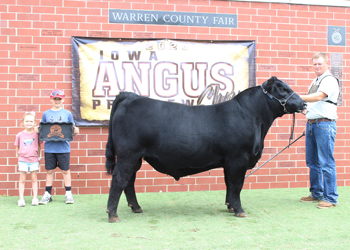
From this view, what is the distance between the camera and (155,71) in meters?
5.18

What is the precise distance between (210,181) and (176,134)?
6.56 ft

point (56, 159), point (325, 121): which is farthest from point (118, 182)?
point (325, 121)

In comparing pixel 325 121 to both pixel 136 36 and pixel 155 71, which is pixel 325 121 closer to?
pixel 155 71

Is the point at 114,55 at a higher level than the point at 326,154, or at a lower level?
A: higher

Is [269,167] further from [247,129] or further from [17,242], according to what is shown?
[17,242]

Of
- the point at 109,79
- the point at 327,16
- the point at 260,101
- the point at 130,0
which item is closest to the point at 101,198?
the point at 109,79

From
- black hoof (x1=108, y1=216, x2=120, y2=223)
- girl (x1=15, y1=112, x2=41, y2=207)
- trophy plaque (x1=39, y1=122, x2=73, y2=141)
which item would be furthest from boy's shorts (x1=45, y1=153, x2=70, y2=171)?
black hoof (x1=108, y1=216, x2=120, y2=223)

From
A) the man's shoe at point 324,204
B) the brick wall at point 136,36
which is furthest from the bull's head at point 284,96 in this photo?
the brick wall at point 136,36

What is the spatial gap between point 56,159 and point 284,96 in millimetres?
3274

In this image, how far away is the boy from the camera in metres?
4.46

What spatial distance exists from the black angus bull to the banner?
1.38 m

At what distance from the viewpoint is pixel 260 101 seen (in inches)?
155

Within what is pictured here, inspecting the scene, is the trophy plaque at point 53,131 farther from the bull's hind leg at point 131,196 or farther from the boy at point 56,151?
the bull's hind leg at point 131,196

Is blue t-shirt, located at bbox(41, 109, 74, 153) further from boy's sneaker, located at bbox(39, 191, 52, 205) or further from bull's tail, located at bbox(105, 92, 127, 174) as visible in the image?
bull's tail, located at bbox(105, 92, 127, 174)
